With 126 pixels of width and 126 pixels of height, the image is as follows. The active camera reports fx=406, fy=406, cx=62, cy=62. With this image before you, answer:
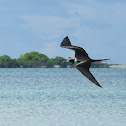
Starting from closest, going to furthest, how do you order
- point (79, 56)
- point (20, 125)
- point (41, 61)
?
1. point (79, 56)
2. point (20, 125)
3. point (41, 61)

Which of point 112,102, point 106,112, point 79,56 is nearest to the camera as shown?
point 79,56

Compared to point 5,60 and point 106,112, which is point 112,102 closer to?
point 106,112

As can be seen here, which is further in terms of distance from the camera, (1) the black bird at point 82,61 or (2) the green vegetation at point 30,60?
(2) the green vegetation at point 30,60

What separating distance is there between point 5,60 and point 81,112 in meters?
145

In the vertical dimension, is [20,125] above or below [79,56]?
below

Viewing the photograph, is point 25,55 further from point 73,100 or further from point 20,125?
point 20,125

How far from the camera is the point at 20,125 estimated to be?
23172 mm

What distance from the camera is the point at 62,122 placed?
78.9 ft

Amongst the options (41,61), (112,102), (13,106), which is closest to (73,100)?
(112,102)

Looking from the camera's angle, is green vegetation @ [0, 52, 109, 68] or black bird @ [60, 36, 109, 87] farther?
green vegetation @ [0, 52, 109, 68]

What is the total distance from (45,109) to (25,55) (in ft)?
465

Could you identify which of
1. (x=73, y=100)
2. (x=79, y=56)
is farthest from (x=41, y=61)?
(x=79, y=56)

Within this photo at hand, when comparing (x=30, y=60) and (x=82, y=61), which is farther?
(x=30, y=60)

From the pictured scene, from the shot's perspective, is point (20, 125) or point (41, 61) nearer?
point (20, 125)
